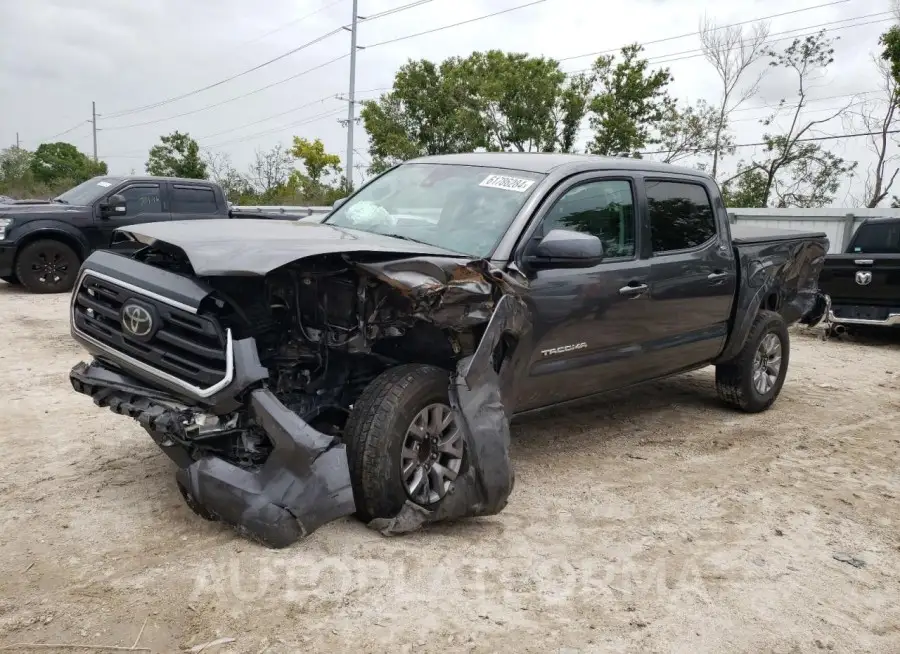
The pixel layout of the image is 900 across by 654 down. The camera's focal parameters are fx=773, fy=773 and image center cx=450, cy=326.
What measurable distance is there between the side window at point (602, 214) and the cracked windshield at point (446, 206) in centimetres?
23

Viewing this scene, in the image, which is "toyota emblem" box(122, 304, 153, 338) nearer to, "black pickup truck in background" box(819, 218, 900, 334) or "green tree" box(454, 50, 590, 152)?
"black pickup truck in background" box(819, 218, 900, 334)

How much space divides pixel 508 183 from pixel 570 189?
14.4 inches

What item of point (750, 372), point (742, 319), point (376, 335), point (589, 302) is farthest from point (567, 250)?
point (750, 372)

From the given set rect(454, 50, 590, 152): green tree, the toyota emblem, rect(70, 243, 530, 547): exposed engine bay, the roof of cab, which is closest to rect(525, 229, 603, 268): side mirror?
rect(70, 243, 530, 547): exposed engine bay

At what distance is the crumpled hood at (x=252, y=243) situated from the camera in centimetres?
323

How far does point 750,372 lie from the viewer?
618cm

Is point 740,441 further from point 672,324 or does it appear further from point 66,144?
point 66,144

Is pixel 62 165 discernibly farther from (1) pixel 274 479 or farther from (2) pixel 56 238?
(1) pixel 274 479

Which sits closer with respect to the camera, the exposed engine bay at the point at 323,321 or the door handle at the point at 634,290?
the exposed engine bay at the point at 323,321

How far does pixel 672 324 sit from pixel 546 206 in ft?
4.61

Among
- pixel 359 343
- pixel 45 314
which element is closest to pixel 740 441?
pixel 359 343

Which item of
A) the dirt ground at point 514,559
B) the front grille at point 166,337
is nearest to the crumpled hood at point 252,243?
the front grille at point 166,337

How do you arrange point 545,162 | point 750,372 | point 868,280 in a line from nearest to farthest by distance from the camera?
point 545,162, point 750,372, point 868,280

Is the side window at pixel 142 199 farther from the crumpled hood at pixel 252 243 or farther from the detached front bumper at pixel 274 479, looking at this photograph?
the detached front bumper at pixel 274 479
